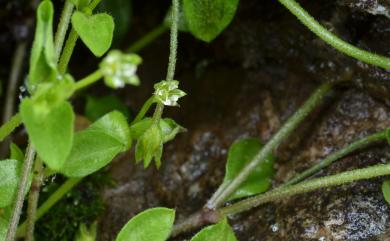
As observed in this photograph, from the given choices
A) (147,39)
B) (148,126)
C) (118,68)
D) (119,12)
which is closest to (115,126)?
(148,126)

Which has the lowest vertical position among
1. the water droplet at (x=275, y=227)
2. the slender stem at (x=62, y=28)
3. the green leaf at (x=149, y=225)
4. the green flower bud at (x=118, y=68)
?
the water droplet at (x=275, y=227)

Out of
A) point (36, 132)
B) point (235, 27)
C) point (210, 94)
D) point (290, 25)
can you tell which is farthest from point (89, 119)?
point (36, 132)

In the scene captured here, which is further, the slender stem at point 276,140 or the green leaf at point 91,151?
the slender stem at point 276,140

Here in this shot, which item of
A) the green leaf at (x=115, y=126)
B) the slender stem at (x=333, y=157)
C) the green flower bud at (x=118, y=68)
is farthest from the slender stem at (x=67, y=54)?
the slender stem at (x=333, y=157)

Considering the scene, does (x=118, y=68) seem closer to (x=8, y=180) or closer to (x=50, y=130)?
(x=50, y=130)

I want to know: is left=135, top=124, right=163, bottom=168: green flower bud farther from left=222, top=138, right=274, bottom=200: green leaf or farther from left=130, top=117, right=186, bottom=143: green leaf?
left=222, top=138, right=274, bottom=200: green leaf

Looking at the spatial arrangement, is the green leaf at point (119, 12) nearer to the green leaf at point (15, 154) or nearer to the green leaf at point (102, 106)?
the green leaf at point (102, 106)
